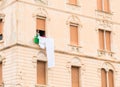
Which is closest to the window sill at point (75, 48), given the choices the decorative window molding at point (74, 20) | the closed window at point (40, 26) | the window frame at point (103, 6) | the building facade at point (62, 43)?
the building facade at point (62, 43)

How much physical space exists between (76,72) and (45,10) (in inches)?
211

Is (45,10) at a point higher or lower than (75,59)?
higher

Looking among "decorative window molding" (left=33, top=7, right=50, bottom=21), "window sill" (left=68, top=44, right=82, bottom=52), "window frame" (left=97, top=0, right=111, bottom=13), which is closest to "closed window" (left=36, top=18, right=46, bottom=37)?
"decorative window molding" (left=33, top=7, right=50, bottom=21)

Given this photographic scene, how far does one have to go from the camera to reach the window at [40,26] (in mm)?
38531

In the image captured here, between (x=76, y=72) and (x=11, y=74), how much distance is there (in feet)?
18.3

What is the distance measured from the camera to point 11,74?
36.9 m

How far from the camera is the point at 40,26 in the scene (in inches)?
1523

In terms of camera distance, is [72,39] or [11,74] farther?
[72,39]

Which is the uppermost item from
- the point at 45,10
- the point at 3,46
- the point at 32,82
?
the point at 45,10

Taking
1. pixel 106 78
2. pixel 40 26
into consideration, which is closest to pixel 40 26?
pixel 40 26

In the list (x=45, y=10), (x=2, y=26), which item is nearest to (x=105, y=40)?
(x=45, y=10)

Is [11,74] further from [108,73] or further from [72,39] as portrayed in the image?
[108,73]

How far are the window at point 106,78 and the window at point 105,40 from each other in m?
1.89

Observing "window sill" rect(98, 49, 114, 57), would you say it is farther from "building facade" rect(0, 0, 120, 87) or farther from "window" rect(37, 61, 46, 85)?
"window" rect(37, 61, 46, 85)
